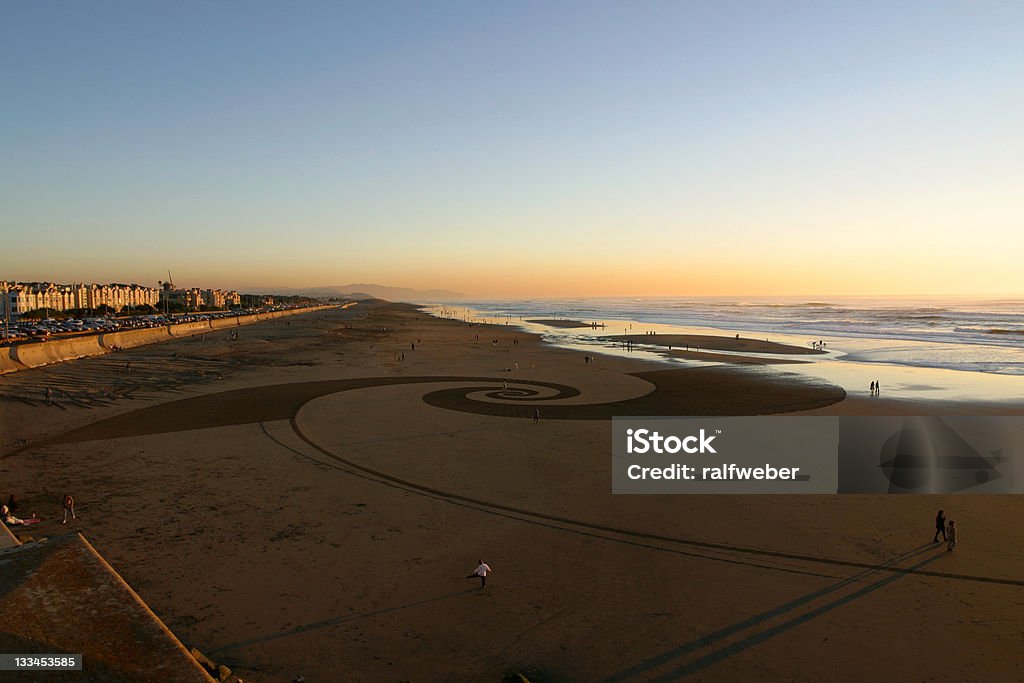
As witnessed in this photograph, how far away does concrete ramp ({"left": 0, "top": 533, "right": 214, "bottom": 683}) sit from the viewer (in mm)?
8281

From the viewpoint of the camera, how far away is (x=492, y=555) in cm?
1571

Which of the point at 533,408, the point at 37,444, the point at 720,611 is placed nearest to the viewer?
the point at 720,611

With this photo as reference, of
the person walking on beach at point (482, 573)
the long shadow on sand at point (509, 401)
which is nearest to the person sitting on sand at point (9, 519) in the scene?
the long shadow on sand at point (509, 401)

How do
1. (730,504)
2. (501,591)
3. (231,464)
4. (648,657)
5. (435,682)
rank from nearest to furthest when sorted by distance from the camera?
(435,682), (648,657), (501,591), (730,504), (231,464)

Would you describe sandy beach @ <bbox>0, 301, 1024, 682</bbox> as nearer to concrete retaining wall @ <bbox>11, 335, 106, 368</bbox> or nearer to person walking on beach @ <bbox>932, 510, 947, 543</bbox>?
person walking on beach @ <bbox>932, 510, 947, 543</bbox>

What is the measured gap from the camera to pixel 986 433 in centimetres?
2784

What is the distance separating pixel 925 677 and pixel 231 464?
23132 mm

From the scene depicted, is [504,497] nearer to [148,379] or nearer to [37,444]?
[37,444]

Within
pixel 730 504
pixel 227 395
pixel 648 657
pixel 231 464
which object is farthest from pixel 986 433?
pixel 227 395

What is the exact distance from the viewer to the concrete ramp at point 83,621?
27.2 feet

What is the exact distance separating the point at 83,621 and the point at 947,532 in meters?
20.2

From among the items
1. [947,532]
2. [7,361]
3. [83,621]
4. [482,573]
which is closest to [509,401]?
[482,573]

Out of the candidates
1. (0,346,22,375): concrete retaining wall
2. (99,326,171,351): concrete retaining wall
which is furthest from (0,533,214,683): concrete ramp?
(99,326,171,351): concrete retaining wall

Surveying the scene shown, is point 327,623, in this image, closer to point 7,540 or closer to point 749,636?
point 7,540
